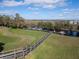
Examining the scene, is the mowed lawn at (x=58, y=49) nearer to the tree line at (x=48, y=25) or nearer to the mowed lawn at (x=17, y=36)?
the tree line at (x=48, y=25)

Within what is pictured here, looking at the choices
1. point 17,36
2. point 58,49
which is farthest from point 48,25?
point 58,49

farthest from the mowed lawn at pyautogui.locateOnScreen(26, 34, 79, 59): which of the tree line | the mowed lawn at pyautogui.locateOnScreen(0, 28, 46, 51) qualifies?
the mowed lawn at pyautogui.locateOnScreen(0, 28, 46, 51)

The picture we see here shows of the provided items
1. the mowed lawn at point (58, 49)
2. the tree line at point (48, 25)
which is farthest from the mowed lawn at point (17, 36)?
the mowed lawn at point (58, 49)

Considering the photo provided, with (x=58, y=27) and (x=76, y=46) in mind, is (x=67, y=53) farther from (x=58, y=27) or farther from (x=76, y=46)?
(x=58, y=27)

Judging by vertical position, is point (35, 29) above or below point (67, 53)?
above

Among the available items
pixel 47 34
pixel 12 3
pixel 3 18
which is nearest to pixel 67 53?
pixel 47 34

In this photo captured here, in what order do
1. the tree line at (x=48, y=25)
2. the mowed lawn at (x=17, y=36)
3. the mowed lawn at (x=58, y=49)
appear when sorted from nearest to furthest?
the mowed lawn at (x=58, y=49) → the tree line at (x=48, y=25) → the mowed lawn at (x=17, y=36)

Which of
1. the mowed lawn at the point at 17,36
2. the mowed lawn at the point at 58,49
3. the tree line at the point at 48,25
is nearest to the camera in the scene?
the mowed lawn at the point at 58,49
